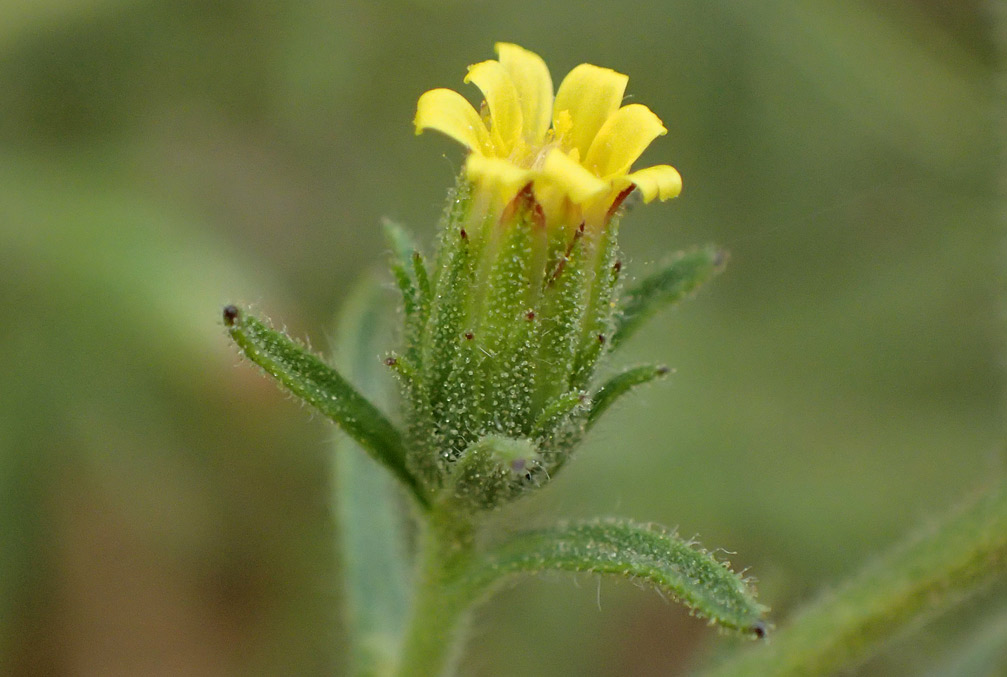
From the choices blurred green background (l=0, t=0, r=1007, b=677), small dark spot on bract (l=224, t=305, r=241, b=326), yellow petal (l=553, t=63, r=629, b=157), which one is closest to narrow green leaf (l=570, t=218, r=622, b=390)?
yellow petal (l=553, t=63, r=629, b=157)

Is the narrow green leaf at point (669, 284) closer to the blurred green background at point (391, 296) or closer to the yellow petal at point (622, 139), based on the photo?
the yellow petal at point (622, 139)

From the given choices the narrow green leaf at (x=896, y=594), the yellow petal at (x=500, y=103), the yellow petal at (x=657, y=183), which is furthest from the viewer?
the narrow green leaf at (x=896, y=594)

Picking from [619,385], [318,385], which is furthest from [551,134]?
[318,385]

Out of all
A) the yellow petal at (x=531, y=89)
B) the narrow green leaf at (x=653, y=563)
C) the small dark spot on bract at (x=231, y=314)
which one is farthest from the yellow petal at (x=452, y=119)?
the narrow green leaf at (x=653, y=563)

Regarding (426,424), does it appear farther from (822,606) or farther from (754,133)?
(754,133)

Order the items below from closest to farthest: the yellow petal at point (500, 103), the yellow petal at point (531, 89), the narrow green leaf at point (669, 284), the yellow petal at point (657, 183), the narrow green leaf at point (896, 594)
Result: 1. the yellow petal at point (657, 183)
2. the yellow petal at point (500, 103)
3. the yellow petal at point (531, 89)
4. the narrow green leaf at point (669, 284)
5. the narrow green leaf at point (896, 594)

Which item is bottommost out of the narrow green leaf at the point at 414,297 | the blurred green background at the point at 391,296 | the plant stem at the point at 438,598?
the plant stem at the point at 438,598
